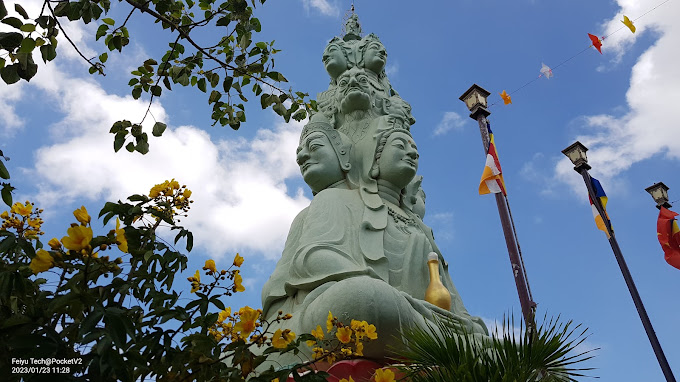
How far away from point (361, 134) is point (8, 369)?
5.35m

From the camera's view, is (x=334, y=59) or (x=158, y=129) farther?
(x=334, y=59)

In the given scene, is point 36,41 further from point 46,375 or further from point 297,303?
point 297,303

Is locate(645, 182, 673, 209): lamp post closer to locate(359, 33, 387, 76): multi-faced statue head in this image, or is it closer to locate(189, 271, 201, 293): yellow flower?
locate(359, 33, 387, 76): multi-faced statue head

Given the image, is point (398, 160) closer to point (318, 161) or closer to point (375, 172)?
point (375, 172)

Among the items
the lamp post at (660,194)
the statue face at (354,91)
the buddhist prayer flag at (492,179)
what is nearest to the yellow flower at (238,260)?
the statue face at (354,91)

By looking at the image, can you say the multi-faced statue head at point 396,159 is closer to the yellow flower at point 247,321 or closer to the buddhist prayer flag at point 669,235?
the yellow flower at point 247,321

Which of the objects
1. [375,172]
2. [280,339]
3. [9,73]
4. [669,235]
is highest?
[669,235]

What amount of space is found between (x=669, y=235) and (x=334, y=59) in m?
6.61

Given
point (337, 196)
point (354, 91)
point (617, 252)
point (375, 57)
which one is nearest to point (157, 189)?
point (337, 196)

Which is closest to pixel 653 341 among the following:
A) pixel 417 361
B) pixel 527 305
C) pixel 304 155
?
pixel 527 305

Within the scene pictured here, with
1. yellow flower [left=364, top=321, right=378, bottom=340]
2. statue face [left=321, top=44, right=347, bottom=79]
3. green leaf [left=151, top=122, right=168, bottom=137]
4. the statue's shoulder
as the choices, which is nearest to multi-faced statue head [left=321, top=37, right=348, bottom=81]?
statue face [left=321, top=44, right=347, bottom=79]

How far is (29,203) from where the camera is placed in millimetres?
2629

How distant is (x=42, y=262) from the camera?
5.96ft

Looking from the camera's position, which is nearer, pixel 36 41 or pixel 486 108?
pixel 36 41
